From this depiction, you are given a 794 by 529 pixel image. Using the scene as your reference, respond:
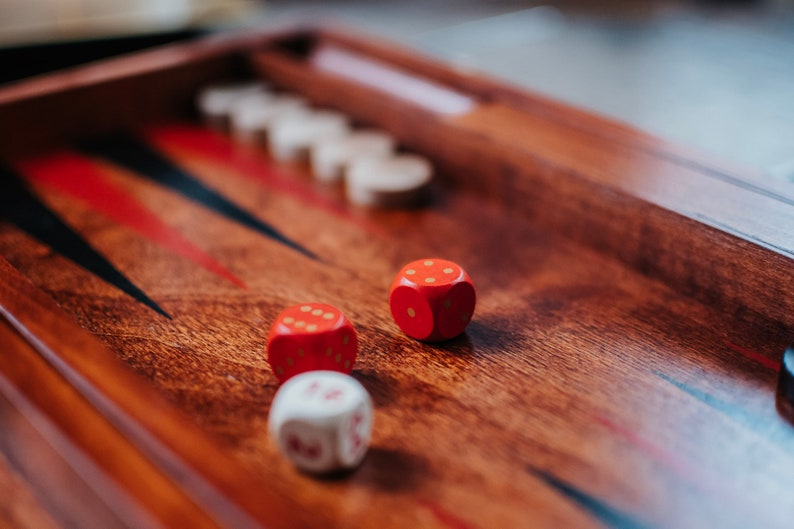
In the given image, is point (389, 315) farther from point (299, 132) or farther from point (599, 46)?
point (599, 46)

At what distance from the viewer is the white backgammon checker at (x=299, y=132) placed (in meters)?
2.14

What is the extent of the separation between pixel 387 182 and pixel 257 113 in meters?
0.57

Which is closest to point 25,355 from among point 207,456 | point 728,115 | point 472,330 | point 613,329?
point 207,456

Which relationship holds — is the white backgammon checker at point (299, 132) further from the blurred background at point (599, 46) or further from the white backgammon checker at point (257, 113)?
the blurred background at point (599, 46)

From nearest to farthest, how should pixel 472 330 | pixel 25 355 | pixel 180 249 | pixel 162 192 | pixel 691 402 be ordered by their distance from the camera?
pixel 25 355, pixel 691 402, pixel 472 330, pixel 180 249, pixel 162 192

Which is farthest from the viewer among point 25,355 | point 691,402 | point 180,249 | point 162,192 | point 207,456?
point 162,192

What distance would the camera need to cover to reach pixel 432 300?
4.31 feet

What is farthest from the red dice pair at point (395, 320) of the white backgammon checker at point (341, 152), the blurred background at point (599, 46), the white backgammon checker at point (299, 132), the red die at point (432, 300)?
the blurred background at point (599, 46)

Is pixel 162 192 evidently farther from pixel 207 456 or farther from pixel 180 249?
pixel 207 456

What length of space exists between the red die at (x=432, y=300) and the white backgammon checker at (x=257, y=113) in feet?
3.41

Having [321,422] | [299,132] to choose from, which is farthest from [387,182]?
[321,422]

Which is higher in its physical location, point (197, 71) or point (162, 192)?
point (197, 71)

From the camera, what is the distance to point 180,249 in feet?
5.68

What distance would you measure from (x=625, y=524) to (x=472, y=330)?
1.63ft
